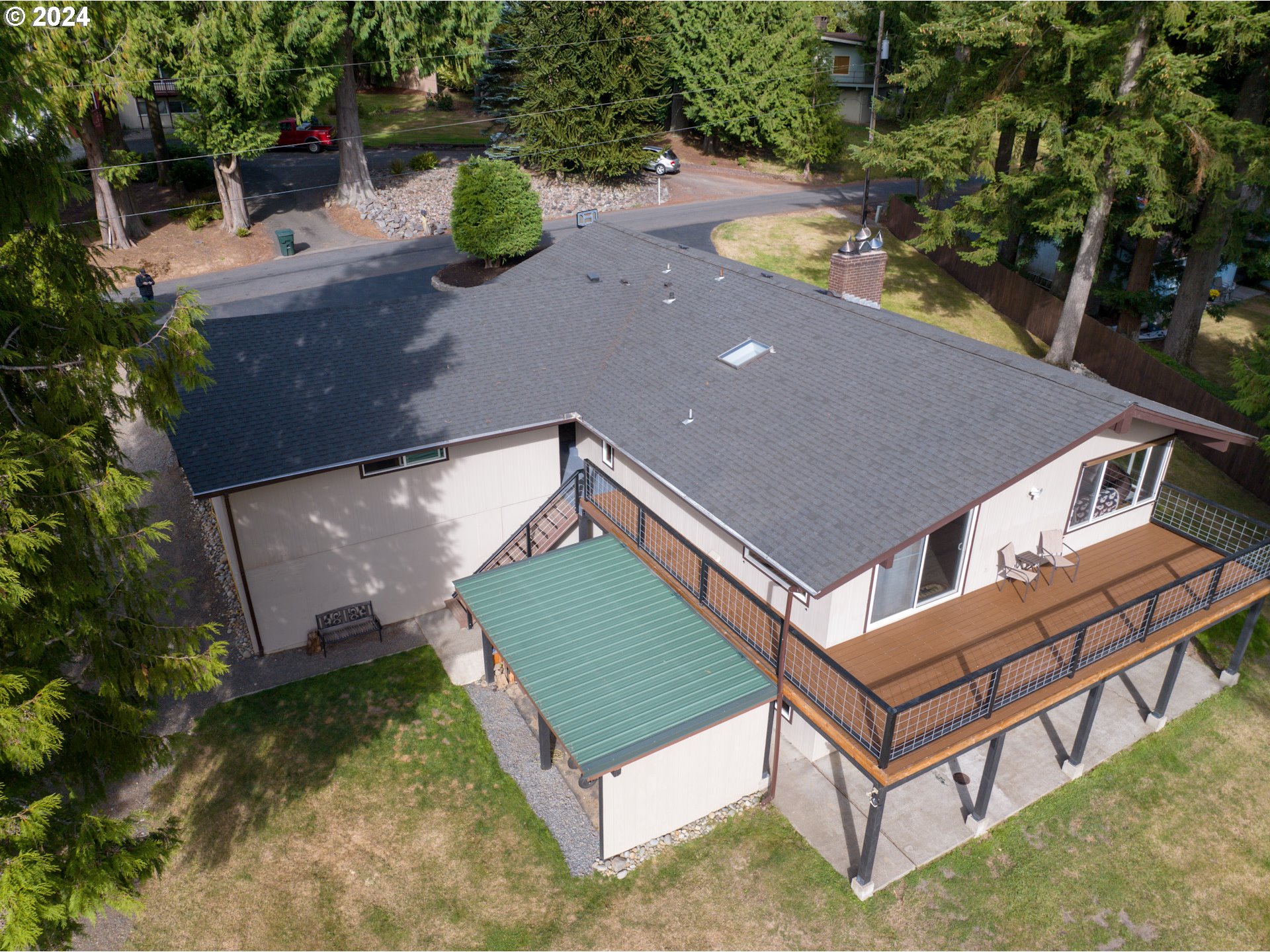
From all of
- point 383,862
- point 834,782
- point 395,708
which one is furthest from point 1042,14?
point 383,862

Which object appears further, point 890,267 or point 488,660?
point 890,267

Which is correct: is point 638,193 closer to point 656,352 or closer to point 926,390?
point 656,352

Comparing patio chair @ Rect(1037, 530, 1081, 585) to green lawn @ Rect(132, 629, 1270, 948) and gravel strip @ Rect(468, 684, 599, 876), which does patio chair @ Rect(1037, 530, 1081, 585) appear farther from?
gravel strip @ Rect(468, 684, 599, 876)

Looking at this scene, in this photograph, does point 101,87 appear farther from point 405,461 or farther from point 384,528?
point 384,528

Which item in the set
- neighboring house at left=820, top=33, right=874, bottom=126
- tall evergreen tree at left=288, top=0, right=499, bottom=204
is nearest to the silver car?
tall evergreen tree at left=288, top=0, right=499, bottom=204

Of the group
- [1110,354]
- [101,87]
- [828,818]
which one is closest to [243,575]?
[101,87]

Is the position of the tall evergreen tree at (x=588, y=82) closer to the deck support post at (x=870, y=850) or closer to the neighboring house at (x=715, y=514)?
the neighboring house at (x=715, y=514)
